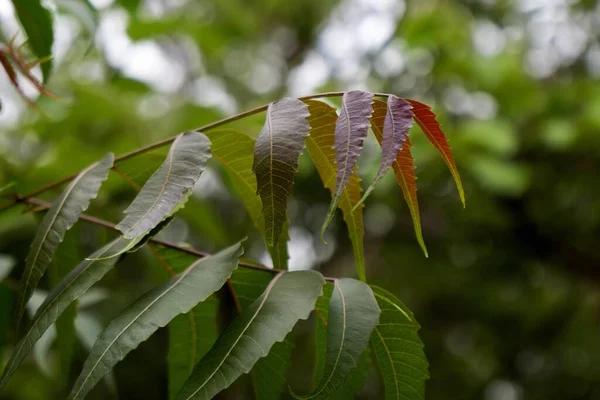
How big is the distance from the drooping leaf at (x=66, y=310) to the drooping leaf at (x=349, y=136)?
225 mm

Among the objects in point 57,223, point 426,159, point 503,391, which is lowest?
point 503,391

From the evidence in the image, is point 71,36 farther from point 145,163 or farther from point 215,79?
point 145,163

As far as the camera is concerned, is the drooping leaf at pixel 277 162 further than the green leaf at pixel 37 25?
No

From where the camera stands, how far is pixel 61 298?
1.11ft

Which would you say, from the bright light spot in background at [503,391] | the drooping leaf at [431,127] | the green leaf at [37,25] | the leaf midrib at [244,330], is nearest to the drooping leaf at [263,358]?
the leaf midrib at [244,330]

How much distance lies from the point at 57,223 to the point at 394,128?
19 centimetres

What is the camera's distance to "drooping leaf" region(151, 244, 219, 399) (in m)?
0.40

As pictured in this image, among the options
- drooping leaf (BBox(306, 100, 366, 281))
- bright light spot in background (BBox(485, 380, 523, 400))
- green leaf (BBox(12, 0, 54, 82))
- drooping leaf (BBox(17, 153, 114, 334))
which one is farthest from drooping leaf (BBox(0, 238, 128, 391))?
bright light spot in background (BBox(485, 380, 523, 400))

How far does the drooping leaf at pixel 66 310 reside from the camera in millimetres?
453

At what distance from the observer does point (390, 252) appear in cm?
155

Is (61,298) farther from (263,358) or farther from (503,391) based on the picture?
(503,391)

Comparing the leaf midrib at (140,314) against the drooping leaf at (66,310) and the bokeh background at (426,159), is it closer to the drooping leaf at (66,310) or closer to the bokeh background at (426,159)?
the drooping leaf at (66,310)

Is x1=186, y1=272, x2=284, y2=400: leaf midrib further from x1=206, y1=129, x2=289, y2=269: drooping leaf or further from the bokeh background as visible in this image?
the bokeh background

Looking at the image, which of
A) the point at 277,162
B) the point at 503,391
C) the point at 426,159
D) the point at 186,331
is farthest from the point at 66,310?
the point at 503,391
